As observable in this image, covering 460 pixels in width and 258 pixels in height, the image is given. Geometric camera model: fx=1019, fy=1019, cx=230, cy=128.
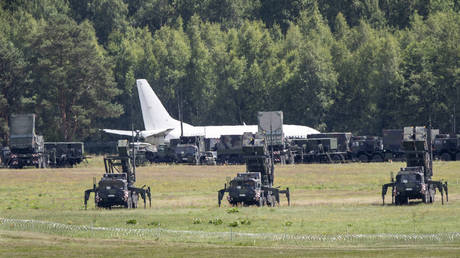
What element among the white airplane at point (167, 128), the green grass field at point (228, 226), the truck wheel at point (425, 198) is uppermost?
the white airplane at point (167, 128)

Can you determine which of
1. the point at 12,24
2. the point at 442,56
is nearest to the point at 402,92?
the point at 442,56

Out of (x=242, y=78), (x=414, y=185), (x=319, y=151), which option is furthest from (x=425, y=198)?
(x=242, y=78)

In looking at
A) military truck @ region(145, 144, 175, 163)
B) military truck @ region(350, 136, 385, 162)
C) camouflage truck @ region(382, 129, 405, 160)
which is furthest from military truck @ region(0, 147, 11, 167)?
camouflage truck @ region(382, 129, 405, 160)

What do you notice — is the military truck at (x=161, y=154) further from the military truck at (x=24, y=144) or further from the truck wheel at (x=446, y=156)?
the truck wheel at (x=446, y=156)

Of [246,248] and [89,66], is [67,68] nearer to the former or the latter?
[89,66]

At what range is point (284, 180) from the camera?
89.9 meters

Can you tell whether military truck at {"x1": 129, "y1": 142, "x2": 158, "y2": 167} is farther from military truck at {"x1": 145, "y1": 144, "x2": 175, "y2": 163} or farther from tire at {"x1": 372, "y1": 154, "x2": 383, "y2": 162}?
tire at {"x1": 372, "y1": 154, "x2": 383, "y2": 162}

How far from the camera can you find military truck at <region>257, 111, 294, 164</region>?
115294 mm

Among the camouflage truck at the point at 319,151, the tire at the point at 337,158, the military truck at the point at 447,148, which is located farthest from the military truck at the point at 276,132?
the military truck at the point at 447,148

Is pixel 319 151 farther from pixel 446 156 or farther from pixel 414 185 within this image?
pixel 414 185

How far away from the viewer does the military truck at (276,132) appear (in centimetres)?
11529

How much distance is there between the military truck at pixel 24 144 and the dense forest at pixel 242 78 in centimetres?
3825

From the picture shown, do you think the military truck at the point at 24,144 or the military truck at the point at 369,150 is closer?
the military truck at the point at 24,144

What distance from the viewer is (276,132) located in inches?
4596
